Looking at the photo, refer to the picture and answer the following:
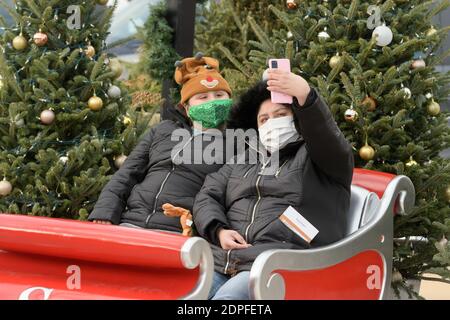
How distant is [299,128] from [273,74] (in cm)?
35

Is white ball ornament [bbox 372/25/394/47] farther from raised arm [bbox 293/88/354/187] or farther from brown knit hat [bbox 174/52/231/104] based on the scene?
raised arm [bbox 293/88/354/187]

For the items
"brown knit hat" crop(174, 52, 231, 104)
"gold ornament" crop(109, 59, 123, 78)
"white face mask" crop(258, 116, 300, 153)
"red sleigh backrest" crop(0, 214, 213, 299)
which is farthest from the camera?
"gold ornament" crop(109, 59, 123, 78)

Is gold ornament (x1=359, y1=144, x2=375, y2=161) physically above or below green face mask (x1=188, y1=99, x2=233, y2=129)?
below

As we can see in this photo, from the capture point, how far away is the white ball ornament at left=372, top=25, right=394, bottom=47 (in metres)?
4.12

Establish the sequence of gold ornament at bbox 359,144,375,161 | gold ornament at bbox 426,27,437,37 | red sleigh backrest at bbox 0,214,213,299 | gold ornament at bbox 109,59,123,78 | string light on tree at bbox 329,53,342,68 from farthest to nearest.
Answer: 1. gold ornament at bbox 109,59,123,78
2. gold ornament at bbox 426,27,437,37
3. string light on tree at bbox 329,53,342,68
4. gold ornament at bbox 359,144,375,161
5. red sleigh backrest at bbox 0,214,213,299

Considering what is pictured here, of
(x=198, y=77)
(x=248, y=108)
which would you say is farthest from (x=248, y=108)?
(x=198, y=77)

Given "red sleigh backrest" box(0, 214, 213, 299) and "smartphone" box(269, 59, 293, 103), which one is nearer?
"red sleigh backrest" box(0, 214, 213, 299)

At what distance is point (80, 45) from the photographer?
179 inches

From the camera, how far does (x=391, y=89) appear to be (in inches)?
163

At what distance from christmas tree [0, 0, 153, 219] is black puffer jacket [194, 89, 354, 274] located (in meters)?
1.27

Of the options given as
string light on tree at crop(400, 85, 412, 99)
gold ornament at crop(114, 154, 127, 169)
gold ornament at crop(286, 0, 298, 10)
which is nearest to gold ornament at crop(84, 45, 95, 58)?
gold ornament at crop(114, 154, 127, 169)

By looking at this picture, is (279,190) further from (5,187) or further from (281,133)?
(5,187)

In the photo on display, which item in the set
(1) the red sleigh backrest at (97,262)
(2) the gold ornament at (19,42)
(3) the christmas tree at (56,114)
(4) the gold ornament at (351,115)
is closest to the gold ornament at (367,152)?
(4) the gold ornament at (351,115)

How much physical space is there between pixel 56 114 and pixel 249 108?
1416 millimetres
